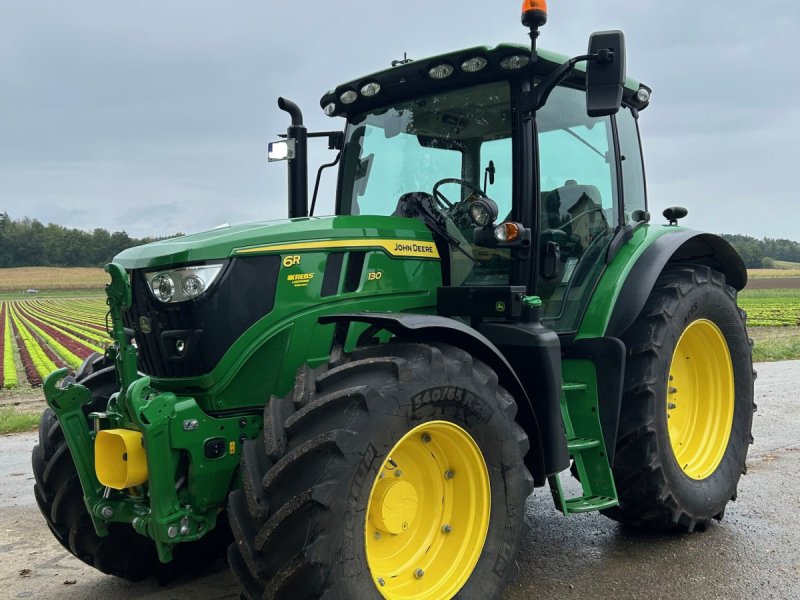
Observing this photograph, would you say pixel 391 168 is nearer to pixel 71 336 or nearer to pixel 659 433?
pixel 659 433

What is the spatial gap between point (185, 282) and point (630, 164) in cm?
309

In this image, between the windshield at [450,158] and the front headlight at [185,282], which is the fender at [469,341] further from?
the windshield at [450,158]

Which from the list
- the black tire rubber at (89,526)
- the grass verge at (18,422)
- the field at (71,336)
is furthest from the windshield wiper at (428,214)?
the grass verge at (18,422)

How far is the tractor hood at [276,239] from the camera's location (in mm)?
3184

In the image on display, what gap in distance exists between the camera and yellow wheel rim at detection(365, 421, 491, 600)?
3012 mm

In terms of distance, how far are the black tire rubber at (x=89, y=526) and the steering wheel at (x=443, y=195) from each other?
1912 mm

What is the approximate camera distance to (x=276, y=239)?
3.32 m

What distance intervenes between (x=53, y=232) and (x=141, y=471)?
8364cm

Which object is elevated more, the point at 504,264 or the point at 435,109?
the point at 435,109

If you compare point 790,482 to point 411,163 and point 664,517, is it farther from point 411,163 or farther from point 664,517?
point 411,163

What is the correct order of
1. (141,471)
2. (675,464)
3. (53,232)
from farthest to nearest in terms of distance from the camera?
(53,232), (675,464), (141,471)

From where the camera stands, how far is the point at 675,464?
4.24 metres

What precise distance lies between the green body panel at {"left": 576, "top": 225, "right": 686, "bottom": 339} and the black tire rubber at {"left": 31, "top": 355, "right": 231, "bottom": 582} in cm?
220

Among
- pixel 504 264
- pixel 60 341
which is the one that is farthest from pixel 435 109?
pixel 60 341
